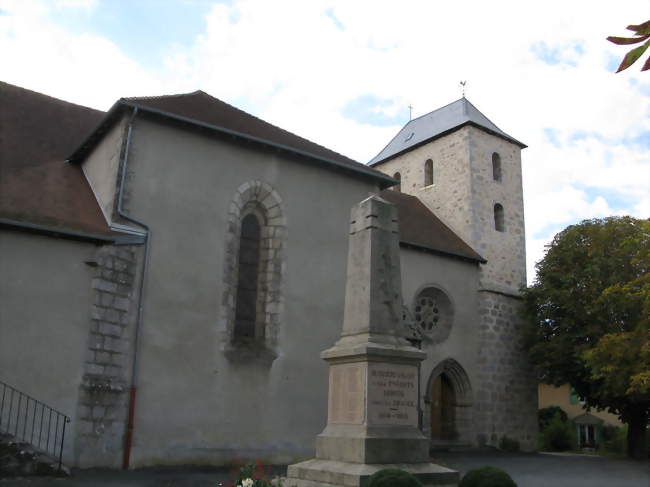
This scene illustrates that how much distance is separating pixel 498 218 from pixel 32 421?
17.0 metres

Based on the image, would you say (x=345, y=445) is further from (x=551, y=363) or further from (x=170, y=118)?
(x=551, y=363)

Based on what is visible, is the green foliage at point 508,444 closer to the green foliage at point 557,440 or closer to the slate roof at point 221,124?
the green foliage at point 557,440

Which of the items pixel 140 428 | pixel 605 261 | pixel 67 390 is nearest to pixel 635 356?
pixel 605 261

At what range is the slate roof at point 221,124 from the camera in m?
13.6

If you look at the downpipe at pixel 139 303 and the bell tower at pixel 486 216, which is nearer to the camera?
the downpipe at pixel 139 303

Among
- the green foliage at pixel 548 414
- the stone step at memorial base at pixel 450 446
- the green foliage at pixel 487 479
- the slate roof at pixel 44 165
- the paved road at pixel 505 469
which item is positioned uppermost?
the slate roof at pixel 44 165

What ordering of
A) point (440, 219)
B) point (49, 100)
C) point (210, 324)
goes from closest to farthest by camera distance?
point (210, 324), point (49, 100), point (440, 219)

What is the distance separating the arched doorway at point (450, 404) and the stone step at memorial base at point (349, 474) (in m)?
10.7

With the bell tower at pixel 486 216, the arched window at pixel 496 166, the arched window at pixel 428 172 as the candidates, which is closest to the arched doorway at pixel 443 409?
the bell tower at pixel 486 216

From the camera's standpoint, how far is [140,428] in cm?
1202

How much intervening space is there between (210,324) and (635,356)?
10126 millimetres

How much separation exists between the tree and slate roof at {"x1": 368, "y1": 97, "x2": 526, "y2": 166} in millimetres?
5641

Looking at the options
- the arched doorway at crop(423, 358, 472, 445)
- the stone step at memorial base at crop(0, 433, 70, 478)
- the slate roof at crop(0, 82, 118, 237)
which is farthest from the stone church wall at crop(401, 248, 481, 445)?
the stone step at memorial base at crop(0, 433, 70, 478)

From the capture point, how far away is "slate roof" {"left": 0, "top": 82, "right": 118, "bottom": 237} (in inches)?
481
